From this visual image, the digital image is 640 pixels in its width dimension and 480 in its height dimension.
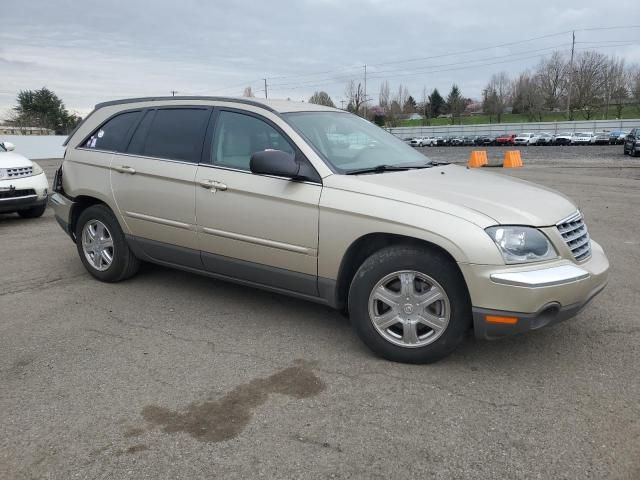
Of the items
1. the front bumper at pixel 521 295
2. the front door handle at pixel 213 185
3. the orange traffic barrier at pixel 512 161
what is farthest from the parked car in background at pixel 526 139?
the front bumper at pixel 521 295

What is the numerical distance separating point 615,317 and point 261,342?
2.84 meters

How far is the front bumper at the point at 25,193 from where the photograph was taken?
8789mm

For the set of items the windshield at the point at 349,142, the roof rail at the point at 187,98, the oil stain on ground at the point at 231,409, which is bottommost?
the oil stain on ground at the point at 231,409

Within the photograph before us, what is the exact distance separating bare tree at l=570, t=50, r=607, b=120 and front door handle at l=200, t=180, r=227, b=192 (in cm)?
8831

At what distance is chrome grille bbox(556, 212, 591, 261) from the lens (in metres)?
3.54

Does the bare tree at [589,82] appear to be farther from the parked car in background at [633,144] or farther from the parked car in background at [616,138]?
the parked car in background at [633,144]

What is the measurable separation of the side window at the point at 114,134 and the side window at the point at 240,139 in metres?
1.17

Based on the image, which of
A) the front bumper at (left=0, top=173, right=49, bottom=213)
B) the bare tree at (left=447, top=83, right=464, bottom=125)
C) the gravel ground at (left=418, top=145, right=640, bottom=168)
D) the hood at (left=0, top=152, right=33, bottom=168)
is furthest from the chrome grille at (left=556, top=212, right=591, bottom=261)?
the bare tree at (left=447, top=83, right=464, bottom=125)

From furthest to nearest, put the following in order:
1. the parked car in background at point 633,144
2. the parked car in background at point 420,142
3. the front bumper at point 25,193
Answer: the parked car in background at point 420,142
the parked car in background at point 633,144
the front bumper at point 25,193

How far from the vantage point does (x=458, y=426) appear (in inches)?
115

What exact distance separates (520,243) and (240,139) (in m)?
2.31

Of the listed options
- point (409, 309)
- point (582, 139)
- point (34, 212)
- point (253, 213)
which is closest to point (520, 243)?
point (409, 309)

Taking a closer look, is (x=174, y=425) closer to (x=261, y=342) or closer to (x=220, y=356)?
(x=220, y=356)

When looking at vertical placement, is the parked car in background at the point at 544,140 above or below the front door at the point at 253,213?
above
